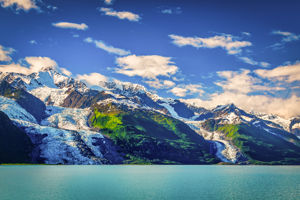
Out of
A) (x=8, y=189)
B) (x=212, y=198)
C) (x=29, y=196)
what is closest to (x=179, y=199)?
(x=212, y=198)

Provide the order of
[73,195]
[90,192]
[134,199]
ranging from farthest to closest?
[90,192] → [73,195] → [134,199]

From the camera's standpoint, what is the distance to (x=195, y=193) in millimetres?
100125

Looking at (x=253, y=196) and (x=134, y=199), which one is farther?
(x=253, y=196)

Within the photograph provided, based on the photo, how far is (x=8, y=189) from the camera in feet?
337

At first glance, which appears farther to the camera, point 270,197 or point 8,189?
point 8,189

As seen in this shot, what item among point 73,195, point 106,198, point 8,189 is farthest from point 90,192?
point 8,189

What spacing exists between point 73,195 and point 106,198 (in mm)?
12346

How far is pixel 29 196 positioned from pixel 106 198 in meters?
23.1

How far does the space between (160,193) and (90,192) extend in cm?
2358

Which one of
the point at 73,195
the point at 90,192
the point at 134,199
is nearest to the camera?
the point at 134,199

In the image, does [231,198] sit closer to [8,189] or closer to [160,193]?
[160,193]

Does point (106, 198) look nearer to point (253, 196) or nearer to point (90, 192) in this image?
point (90, 192)

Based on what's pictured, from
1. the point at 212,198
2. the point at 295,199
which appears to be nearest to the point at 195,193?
the point at 212,198

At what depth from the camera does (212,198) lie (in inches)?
3561
